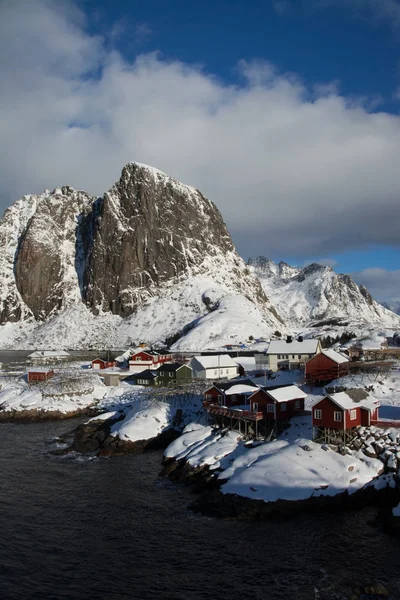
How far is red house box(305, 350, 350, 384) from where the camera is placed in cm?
5148

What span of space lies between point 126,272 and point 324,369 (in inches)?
4929

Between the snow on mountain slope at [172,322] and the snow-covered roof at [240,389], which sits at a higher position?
the snow on mountain slope at [172,322]

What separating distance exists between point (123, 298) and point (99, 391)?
103 metres

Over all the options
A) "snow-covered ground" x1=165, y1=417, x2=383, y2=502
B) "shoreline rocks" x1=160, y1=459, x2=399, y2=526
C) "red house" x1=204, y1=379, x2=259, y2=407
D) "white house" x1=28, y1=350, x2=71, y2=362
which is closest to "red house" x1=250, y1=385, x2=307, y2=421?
"snow-covered ground" x1=165, y1=417, x2=383, y2=502

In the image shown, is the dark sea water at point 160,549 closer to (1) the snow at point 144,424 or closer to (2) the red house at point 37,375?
(1) the snow at point 144,424

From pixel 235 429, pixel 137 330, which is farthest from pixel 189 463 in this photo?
pixel 137 330

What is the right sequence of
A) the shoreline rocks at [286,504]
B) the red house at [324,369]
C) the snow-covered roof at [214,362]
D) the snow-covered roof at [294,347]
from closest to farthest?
the shoreline rocks at [286,504] → the red house at [324,369] → the snow-covered roof at [294,347] → the snow-covered roof at [214,362]

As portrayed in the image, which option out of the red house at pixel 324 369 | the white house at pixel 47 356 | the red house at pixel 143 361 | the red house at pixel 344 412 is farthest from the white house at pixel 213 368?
the white house at pixel 47 356

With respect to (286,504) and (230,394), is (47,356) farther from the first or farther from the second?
(286,504)

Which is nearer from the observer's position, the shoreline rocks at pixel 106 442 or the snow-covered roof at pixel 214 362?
the shoreline rocks at pixel 106 442

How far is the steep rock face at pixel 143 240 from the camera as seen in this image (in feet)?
553

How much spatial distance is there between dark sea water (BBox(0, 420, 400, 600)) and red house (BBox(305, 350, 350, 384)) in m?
24.6

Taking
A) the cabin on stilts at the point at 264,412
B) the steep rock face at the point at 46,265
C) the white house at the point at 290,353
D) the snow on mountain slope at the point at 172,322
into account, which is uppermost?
the steep rock face at the point at 46,265

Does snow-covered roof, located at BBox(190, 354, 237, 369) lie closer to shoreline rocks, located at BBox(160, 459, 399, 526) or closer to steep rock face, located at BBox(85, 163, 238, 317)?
shoreline rocks, located at BBox(160, 459, 399, 526)
